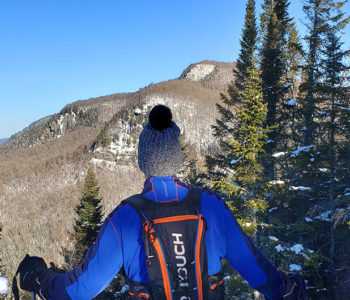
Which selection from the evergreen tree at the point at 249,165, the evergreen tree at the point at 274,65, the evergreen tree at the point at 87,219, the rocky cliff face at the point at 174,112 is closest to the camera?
the evergreen tree at the point at 249,165

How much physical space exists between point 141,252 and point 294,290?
1086 mm

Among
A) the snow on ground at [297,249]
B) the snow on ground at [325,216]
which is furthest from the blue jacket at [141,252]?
the snow on ground at [325,216]

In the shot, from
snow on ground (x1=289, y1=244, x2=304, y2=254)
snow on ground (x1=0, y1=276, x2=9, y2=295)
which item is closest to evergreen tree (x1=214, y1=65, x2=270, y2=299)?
snow on ground (x1=289, y1=244, x2=304, y2=254)

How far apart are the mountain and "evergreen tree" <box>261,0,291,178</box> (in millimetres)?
56451

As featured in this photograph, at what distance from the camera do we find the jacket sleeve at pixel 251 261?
70.2 inches

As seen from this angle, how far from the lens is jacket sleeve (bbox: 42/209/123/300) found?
5.18ft

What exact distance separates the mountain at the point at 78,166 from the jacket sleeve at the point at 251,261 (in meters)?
69.8

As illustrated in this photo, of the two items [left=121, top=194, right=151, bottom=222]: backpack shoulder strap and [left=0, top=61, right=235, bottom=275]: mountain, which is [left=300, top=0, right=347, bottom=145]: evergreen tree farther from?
[left=0, top=61, right=235, bottom=275]: mountain

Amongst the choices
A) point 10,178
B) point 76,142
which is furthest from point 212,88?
point 10,178

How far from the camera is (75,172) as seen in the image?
12538 centimetres

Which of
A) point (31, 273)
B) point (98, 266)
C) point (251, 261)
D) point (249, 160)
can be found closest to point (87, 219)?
point (249, 160)

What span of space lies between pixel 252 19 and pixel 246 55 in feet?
9.09

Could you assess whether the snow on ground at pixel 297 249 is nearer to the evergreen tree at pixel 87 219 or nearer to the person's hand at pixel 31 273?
the person's hand at pixel 31 273

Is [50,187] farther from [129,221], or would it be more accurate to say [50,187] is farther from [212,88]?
[129,221]
